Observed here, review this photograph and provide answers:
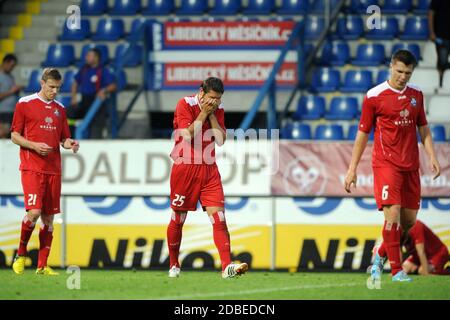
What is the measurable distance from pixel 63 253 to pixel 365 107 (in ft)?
20.1

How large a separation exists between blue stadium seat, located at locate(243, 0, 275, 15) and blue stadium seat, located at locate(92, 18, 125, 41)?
2.22 m

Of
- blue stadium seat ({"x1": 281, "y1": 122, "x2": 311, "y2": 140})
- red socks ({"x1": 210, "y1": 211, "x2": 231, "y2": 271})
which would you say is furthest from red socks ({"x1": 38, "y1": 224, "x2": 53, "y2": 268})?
blue stadium seat ({"x1": 281, "y1": 122, "x2": 311, "y2": 140})

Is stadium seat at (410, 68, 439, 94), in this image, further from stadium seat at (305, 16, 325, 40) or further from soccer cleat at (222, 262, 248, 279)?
soccer cleat at (222, 262, 248, 279)

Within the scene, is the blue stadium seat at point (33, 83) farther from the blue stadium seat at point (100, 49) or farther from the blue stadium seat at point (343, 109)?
the blue stadium seat at point (343, 109)

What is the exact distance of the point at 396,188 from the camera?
36.1ft

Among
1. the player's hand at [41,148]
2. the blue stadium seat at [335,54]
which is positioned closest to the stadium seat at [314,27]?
the blue stadium seat at [335,54]

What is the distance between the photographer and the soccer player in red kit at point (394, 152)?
11.0 metres

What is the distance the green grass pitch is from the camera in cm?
977

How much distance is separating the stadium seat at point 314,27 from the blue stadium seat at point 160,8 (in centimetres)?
290

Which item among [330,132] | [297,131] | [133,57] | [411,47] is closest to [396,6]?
[411,47]

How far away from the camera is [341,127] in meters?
18.2
